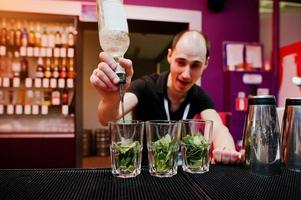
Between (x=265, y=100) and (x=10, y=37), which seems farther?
(x=10, y=37)

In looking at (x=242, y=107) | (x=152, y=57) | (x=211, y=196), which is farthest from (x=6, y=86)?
(x=152, y=57)

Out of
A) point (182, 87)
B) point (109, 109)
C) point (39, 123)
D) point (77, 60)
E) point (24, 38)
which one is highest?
point (24, 38)

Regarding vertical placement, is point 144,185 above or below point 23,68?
below

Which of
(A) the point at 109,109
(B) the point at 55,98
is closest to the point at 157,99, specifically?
(A) the point at 109,109

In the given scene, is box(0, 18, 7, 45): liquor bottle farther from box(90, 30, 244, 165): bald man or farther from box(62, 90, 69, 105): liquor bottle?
box(90, 30, 244, 165): bald man

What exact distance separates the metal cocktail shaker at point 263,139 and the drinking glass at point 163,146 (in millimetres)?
221

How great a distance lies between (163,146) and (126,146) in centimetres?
9

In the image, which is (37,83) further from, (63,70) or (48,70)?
(63,70)

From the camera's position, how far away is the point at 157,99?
162 centimetres

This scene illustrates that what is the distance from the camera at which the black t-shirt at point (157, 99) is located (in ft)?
5.32

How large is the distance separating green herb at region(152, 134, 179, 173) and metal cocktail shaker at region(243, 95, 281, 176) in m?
0.23

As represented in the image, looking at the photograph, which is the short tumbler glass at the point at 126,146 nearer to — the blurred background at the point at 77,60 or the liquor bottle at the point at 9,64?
the blurred background at the point at 77,60

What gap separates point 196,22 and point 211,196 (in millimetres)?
3488

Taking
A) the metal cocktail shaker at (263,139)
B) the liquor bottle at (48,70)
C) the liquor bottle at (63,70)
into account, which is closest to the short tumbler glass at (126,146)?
the metal cocktail shaker at (263,139)
